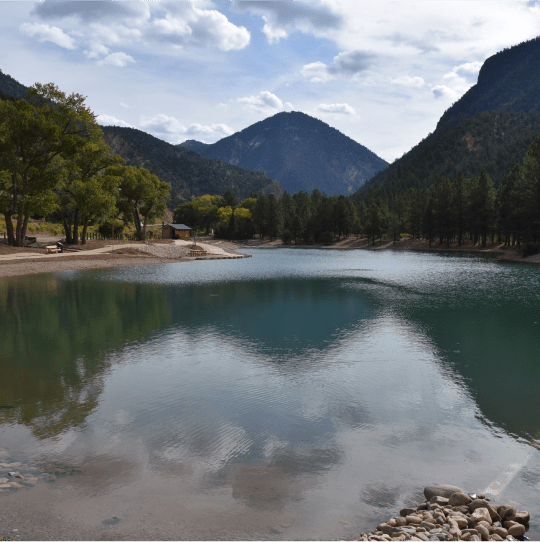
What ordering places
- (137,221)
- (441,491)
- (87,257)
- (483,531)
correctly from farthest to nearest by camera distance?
(137,221), (87,257), (441,491), (483,531)

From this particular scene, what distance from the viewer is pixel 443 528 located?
22.5ft

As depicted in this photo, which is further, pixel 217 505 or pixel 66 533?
pixel 217 505

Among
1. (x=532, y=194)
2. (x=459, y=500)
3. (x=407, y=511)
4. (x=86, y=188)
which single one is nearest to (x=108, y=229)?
(x=86, y=188)

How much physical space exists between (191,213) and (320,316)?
179 meters

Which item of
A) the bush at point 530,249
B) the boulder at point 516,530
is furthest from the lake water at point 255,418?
the bush at point 530,249

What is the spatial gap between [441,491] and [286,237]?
5886 inches

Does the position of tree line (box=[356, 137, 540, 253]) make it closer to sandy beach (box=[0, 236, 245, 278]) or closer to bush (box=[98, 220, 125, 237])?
sandy beach (box=[0, 236, 245, 278])

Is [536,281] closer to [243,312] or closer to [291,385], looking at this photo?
[243,312]

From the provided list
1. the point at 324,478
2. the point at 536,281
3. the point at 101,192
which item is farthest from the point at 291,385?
the point at 101,192

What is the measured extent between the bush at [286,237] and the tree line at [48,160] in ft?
290

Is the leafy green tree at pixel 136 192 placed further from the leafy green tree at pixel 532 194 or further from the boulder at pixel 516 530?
the boulder at pixel 516 530

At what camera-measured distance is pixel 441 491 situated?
8.17 meters

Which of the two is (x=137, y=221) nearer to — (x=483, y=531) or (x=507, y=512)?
(x=507, y=512)

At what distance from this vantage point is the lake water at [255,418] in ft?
25.9
